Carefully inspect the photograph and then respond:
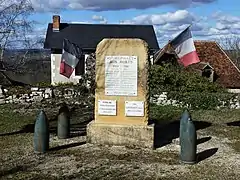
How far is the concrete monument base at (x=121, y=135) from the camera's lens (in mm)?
9508

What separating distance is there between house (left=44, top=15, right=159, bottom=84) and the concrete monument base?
22.0 m

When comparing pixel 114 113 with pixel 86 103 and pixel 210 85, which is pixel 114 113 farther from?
pixel 210 85

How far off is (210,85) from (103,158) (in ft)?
43.3

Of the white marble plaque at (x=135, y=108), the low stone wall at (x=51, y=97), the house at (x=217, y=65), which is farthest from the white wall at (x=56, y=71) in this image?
the white marble plaque at (x=135, y=108)

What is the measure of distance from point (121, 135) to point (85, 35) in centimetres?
2530

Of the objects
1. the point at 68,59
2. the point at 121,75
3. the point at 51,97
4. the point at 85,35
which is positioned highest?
the point at 85,35

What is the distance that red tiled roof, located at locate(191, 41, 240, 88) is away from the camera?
32.5 m

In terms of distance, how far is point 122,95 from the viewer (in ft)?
31.9

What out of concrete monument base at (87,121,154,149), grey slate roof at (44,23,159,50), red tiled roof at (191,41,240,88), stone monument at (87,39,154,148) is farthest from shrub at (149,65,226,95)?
grey slate roof at (44,23,159,50)

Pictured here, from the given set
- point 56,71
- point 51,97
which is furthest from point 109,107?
point 56,71

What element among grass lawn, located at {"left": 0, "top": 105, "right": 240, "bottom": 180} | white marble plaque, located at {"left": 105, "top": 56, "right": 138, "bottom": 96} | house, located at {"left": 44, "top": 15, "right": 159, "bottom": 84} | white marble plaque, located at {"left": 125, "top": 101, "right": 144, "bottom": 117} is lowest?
grass lawn, located at {"left": 0, "top": 105, "right": 240, "bottom": 180}

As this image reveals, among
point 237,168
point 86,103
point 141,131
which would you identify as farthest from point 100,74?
point 86,103

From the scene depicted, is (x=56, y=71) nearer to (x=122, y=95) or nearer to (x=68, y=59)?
(x=68, y=59)

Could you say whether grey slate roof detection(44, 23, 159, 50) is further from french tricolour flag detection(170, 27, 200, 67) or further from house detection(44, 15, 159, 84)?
french tricolour flag detection(170, 27, 200, 67)
